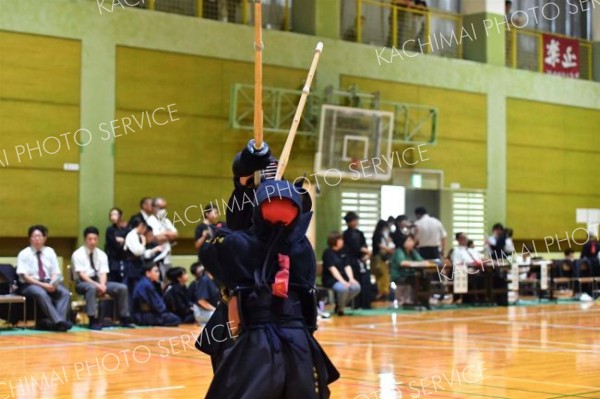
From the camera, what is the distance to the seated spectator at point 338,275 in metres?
19.0

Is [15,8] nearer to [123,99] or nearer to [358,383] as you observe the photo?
[123,99]

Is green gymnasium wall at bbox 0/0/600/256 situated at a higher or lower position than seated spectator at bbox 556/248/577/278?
higher

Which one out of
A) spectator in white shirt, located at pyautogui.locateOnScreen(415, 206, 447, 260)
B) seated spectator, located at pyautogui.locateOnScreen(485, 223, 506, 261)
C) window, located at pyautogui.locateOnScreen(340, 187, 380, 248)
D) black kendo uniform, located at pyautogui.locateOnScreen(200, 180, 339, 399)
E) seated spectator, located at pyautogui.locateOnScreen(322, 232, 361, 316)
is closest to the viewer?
black kendo uniform, located at pyautogui.locateOnScreen(200, 180, 339, 399)

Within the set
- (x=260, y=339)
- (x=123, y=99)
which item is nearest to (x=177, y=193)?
(x=123, y=99)

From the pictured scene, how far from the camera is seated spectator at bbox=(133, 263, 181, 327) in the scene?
16.7m

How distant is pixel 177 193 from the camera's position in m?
20.8

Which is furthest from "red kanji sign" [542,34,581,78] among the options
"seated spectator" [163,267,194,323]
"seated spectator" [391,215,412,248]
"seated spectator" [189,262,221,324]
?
"seated spectator" [163,267,194,323]

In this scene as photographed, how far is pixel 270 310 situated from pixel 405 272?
15738 mm

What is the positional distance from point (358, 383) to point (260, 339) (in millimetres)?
4839

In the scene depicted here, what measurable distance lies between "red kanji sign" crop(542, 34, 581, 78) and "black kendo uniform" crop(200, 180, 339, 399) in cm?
2470

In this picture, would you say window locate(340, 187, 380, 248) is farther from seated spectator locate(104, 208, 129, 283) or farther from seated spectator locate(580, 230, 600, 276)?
seated spectator locate(104, 208, 129, 283)

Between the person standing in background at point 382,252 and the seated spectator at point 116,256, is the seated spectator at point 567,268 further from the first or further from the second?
the seated spectator at point 116,256

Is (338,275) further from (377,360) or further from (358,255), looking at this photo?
(377,360)

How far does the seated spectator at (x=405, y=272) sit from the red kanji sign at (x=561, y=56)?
10.2 meters
